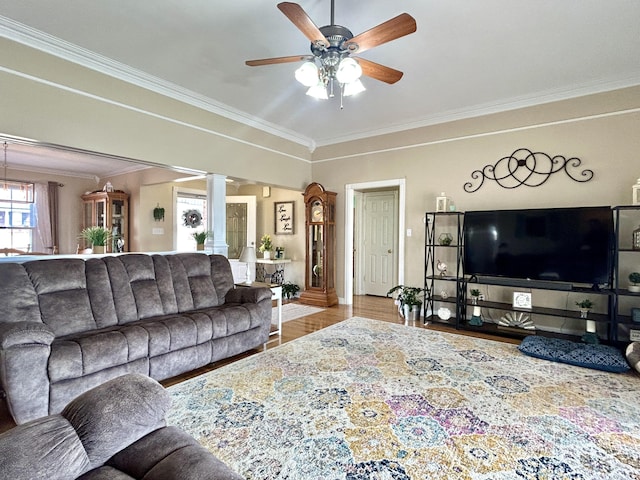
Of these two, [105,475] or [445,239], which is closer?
[105,475]

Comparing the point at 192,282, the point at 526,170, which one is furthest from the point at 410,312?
the point at 192,282

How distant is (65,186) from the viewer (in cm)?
655

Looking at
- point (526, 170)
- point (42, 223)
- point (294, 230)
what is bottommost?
point (294, 230)

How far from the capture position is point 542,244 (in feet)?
12.5

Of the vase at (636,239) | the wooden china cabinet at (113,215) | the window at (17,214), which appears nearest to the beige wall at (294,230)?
the wooden china cabinet at (113,215)

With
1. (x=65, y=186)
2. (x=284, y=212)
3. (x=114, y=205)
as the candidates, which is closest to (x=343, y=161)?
(x=284, y=212)

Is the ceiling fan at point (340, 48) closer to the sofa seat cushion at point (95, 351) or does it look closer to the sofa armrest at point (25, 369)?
the sofa seat cushion at point (95, 351)

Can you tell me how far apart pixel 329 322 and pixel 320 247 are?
5.50 feet

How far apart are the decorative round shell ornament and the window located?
260 cm

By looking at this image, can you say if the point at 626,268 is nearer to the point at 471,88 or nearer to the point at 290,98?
the point at 471,88

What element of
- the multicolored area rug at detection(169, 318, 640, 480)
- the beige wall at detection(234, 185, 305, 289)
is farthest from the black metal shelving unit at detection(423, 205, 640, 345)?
the beige wall at detection(234, 185, 305, 289)

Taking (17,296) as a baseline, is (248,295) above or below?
below

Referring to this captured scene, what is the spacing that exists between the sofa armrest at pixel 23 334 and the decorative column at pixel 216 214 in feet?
7.67

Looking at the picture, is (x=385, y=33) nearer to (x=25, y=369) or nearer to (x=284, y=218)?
(x=25, y=369)
